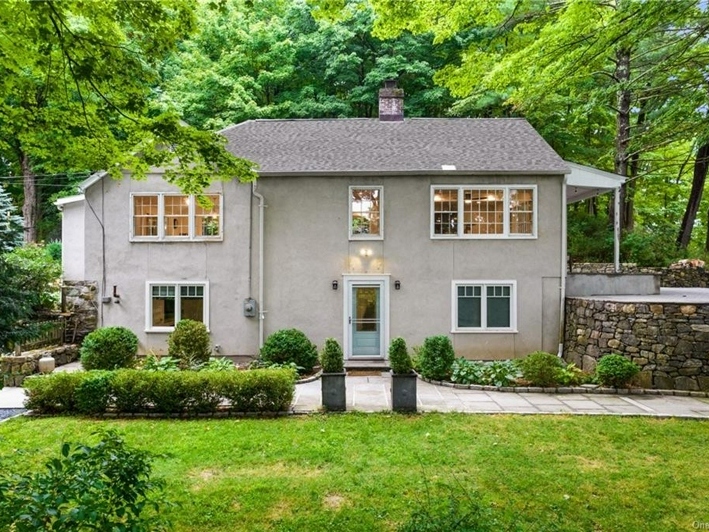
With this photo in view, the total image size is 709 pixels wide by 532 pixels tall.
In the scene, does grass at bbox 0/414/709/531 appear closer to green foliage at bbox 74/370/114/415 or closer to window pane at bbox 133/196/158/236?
green foliage at bbox 74/370/114/415

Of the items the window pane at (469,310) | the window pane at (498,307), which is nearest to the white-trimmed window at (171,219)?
the window pane at (469,310)

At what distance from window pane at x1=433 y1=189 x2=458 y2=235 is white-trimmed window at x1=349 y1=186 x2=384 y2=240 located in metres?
1.59

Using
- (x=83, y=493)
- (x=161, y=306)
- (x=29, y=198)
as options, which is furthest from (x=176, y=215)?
(x=29, y=198)

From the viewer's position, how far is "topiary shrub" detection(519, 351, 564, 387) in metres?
9.25

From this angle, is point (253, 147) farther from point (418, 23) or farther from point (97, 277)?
point (418, 23)

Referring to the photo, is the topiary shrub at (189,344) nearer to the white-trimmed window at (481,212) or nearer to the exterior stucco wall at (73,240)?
the exterior stucco wall at (73,240)

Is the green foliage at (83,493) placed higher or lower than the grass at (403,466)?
higher

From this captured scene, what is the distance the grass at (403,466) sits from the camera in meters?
4.49

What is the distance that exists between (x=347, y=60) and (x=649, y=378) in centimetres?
1935

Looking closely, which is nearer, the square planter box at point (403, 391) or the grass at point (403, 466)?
the grass at point (403, 466)

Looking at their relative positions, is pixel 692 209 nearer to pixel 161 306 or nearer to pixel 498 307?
pixel 498 307

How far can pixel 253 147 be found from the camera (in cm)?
1332

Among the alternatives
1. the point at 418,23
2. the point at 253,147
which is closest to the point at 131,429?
the point at 418,23

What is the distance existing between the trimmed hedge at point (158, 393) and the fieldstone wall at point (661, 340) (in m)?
7.45
